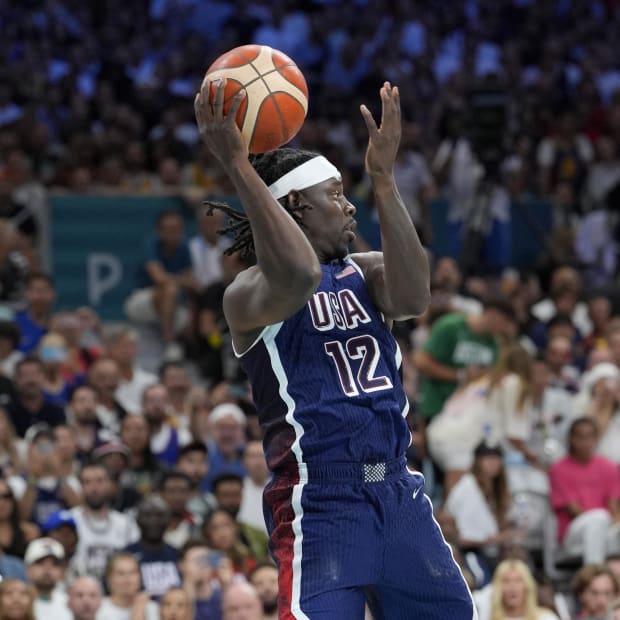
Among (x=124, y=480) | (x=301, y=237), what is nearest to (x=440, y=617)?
(x=301, y=237)

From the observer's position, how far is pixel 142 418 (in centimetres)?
1089

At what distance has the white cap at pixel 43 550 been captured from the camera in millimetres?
9055

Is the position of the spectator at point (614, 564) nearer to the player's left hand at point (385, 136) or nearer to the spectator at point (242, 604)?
the spectator at point (242, 604)

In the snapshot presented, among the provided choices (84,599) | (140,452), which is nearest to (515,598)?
(84,599)

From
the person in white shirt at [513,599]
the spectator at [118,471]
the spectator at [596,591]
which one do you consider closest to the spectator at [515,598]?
the person in white shirt at [513,599]

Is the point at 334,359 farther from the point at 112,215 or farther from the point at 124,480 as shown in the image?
the point at 112,215

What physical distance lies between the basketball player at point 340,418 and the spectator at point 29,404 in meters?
5.94

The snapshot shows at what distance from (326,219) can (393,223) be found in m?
0.25

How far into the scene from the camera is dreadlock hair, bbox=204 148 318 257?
5211mm

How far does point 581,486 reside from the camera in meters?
11.2

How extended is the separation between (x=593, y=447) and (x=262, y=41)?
833cm

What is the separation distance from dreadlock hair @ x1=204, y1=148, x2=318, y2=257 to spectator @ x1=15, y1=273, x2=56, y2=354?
23.6 ft

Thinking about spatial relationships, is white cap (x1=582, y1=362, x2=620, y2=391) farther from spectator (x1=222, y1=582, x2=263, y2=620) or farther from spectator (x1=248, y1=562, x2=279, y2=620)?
spectator (x1=222, y1=582, x2=263, y2=620)

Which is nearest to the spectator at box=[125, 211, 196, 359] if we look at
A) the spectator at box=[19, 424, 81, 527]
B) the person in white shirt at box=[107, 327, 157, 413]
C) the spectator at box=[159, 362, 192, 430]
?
the person in white shirt at box=[107, 327, 157, 413]
